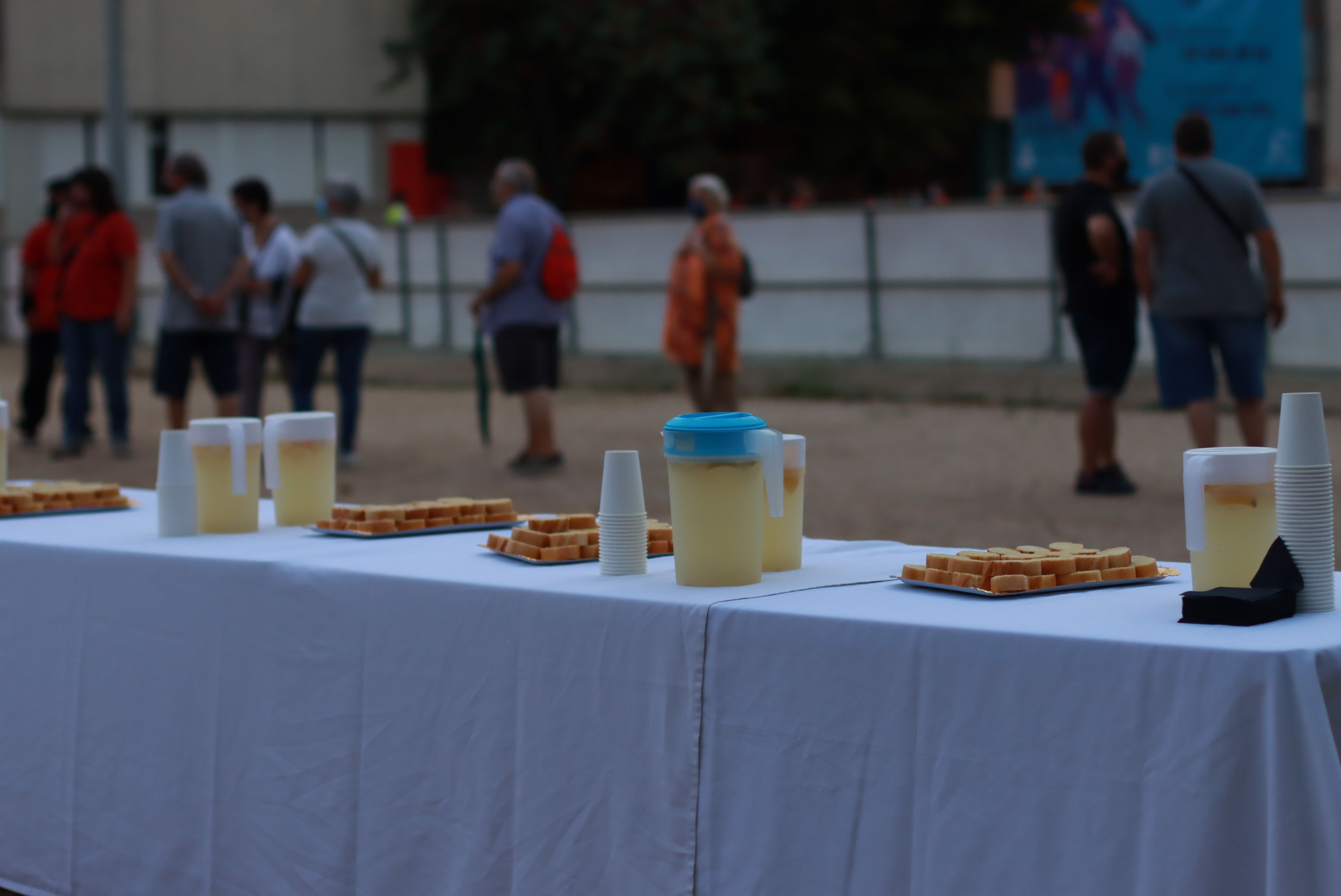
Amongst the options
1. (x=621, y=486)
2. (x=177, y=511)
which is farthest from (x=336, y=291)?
(x=621, y=486)

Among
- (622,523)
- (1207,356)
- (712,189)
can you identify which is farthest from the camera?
(712,189)

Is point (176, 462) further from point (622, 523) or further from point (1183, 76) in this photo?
point (1183, 76)

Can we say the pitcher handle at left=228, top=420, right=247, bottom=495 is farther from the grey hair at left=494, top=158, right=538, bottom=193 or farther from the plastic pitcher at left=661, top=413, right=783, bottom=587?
the grey hair at left=494, top=158, right=538, bottom=193

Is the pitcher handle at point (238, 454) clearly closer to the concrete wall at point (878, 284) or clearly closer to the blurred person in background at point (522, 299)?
the blurred person in background at point (522, 299)

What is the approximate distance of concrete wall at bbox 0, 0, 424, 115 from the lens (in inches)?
1054

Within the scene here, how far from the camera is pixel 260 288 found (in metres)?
9.59

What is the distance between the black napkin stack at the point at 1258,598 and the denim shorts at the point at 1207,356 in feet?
16.9

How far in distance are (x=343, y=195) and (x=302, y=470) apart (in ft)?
21.2

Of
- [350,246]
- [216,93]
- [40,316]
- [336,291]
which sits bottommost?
[40,316]

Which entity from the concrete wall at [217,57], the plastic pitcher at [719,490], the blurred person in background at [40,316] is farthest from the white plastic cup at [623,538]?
the concrete wall at [217,57]

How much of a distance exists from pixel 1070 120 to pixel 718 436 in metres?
33.2

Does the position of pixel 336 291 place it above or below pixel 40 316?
above

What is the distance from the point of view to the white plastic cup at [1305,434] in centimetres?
211

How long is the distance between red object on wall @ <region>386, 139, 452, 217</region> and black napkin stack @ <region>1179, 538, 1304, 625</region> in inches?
1123
